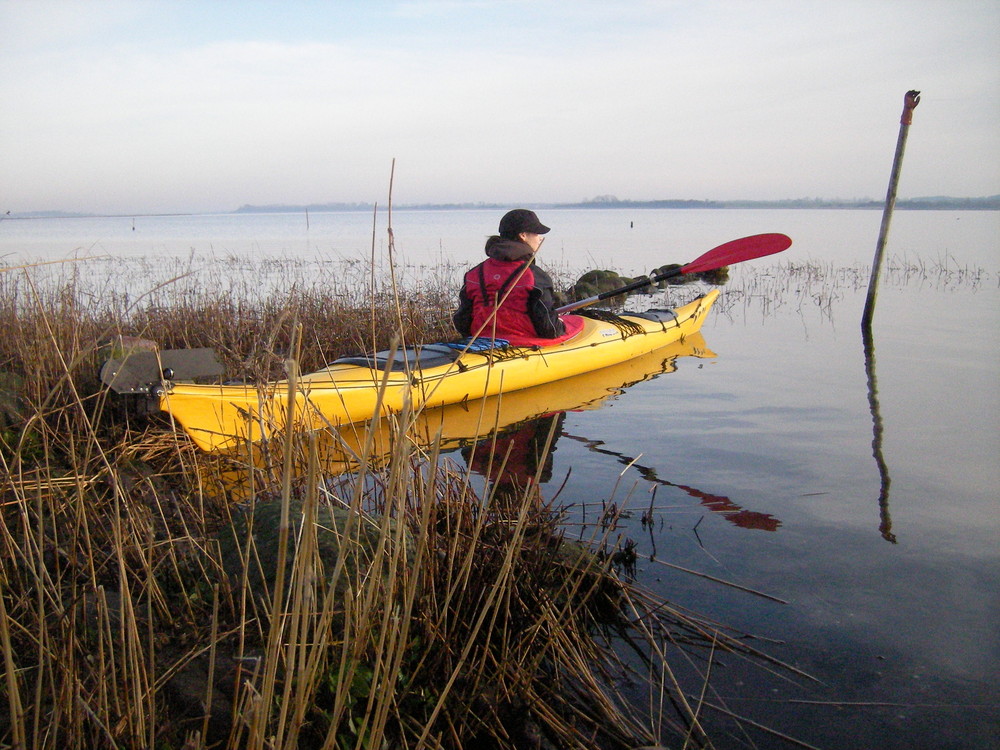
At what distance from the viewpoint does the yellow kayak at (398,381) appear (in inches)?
126

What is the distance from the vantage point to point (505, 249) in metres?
5.47

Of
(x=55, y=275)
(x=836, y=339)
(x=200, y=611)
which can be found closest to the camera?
(x=200, y=611)

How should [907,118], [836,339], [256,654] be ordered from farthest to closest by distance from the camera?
[836,339]
[907,118]
[256,654]

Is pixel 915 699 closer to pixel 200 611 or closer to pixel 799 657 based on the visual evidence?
pixel 799 657

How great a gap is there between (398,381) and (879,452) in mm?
3241

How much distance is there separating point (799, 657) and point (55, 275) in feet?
40.3

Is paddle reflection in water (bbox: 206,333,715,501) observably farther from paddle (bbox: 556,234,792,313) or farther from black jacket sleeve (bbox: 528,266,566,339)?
paddle (bbox: 556,234,792,313)

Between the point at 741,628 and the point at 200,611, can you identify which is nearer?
the point at 200,611

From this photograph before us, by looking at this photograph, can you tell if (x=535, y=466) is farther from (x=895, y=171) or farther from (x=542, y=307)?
(x=895, y=171)

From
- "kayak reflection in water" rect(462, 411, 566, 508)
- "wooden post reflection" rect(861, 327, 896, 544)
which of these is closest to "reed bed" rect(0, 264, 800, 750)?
"kayak reflection in water" rect(462, 411, 566, 508)

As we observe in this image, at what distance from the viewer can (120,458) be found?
3.88 metres

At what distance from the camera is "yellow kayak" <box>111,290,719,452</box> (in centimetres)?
320

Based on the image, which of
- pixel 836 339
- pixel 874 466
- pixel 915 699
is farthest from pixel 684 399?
pixel 915 699

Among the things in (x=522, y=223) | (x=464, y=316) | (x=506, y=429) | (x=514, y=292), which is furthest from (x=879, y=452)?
(x=464, y=316)
